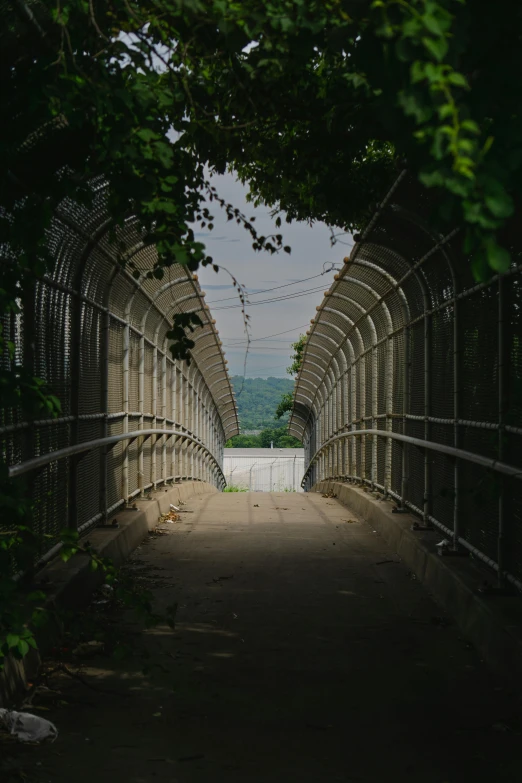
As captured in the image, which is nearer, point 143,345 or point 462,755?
point 462,755

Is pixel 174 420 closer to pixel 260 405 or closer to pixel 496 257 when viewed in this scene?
pixel 496 257

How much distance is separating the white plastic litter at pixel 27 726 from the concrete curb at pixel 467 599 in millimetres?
2185

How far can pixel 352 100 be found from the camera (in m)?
5.59

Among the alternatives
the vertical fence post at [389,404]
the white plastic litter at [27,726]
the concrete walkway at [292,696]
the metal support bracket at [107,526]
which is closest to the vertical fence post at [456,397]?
the concrete walkway at [292,696]

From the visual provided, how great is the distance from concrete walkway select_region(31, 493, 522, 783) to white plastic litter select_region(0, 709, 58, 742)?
0.07 meters

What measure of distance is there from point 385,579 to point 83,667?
325 centimetres

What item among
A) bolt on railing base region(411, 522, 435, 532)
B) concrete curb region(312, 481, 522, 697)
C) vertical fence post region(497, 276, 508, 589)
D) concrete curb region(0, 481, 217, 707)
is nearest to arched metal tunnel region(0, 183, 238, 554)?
concrete curb region(0, 481, 217, 707)

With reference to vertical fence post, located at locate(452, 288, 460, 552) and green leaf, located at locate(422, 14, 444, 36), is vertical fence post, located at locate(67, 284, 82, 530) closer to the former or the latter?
vertical fence post, located at locate(452, 288, 460, 552)

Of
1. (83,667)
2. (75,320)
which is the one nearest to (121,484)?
(75,320)

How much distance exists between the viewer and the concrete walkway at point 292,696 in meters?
3.77

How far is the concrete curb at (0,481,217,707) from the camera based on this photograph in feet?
14.7

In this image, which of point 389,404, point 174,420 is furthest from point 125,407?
point 174,420

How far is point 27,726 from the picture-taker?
3.95 m

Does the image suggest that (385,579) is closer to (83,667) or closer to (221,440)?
(83,667)
